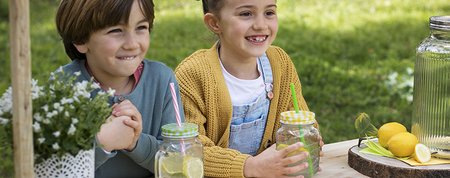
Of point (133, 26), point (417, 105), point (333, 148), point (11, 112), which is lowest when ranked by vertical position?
point (333, 148)

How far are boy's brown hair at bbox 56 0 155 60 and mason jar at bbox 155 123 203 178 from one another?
1.13 feet

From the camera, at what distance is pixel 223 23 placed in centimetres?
265

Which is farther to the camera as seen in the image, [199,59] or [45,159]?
[199,59]

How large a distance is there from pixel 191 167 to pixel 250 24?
0.62m

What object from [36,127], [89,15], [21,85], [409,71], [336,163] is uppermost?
[89,15]

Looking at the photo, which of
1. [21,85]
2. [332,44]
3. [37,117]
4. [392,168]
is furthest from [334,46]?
[21,85]

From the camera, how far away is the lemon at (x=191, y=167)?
2160mm

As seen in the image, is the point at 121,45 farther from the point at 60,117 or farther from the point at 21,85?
the point at 21,85

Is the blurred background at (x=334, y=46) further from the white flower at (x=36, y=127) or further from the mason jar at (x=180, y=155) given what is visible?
the white flower at (x=36, y=127)

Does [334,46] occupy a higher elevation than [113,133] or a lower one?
lower

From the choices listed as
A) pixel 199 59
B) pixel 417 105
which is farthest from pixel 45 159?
pixel 417 105

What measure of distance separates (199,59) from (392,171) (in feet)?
2.40

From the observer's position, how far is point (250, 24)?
259cm

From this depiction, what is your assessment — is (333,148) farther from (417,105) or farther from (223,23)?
(223,23)
